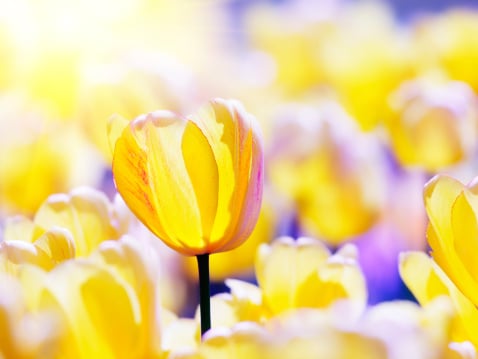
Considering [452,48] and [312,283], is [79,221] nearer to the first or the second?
[312,283]

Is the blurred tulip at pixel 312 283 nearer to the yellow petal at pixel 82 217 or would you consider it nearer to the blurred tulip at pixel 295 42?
the yellow petal at pixel 82 217

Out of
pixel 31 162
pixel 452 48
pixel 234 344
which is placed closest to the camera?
pixel 234 344

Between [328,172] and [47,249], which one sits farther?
[328,172]

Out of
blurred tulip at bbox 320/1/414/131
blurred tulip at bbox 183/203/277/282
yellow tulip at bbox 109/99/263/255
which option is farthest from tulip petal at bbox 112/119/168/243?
blurred tulip at bbox 320/1/414/131

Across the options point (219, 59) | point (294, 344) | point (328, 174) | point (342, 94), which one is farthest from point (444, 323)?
point (219, 59)

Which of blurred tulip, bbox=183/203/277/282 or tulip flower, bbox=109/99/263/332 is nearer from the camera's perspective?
tulip flower, bbox=109/99/263/332

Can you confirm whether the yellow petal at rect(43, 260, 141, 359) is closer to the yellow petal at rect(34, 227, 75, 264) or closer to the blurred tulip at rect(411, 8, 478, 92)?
the yellow petal at rect(34, 227, 75, 264)

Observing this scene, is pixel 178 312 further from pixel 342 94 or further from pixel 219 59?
pixel 219 59

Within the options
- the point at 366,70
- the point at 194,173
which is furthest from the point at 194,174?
the point at 366,70
